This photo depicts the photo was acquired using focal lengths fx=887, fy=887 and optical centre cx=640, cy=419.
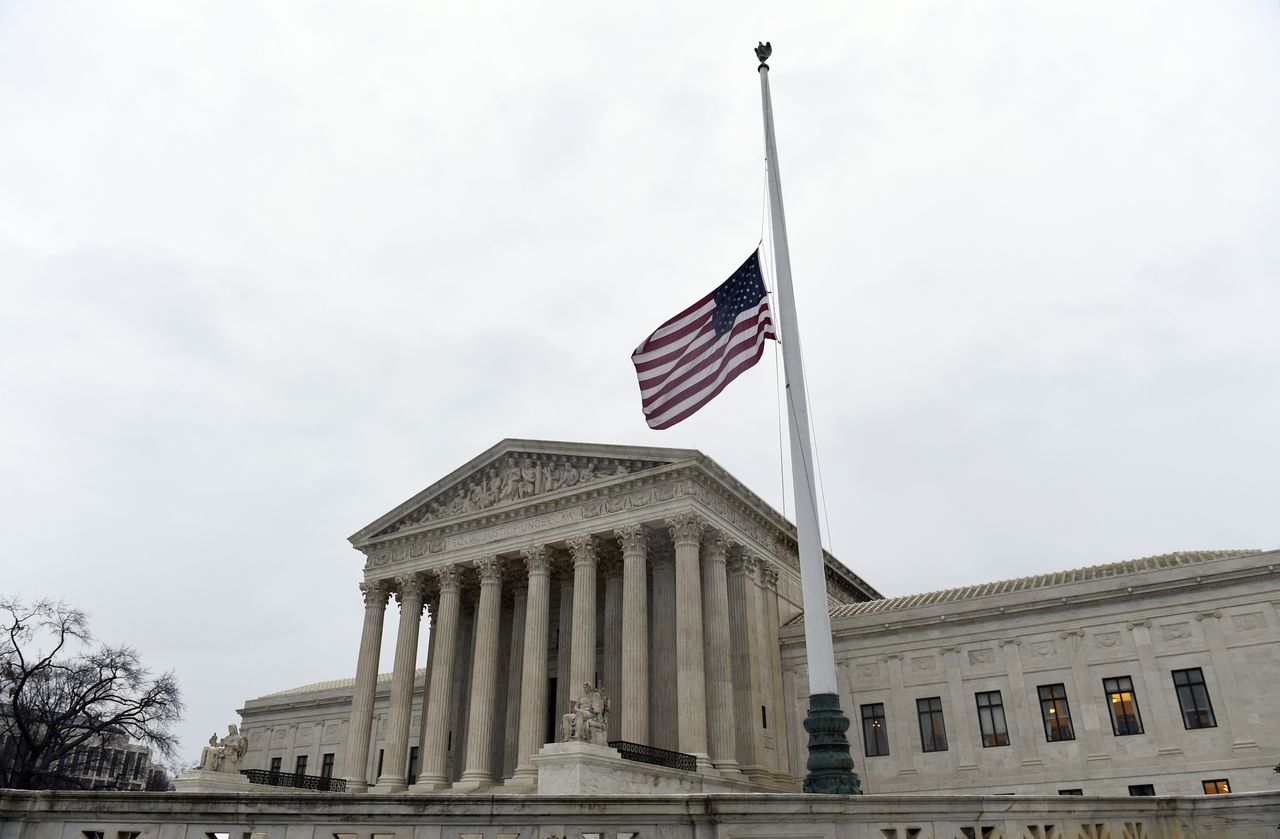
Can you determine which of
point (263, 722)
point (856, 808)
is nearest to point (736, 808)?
point (856, 808)

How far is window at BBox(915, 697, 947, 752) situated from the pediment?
1511 centimetres

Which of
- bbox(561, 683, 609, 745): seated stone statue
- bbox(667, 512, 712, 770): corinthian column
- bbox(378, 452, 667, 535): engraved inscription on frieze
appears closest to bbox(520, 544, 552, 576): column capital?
bbox(378, 452, 667, 535): engraved inscription on frieze

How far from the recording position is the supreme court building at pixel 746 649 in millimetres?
34281

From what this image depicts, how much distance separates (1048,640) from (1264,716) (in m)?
7.68

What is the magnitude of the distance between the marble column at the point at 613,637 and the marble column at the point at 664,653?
65.2 inches

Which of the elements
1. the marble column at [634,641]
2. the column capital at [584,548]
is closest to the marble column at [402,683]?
the column capital at [584,548]

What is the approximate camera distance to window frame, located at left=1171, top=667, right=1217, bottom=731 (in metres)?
33.4

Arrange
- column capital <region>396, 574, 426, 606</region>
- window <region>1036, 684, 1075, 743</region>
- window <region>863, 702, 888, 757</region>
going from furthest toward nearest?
1. column capital <region>396, 574, 426, 606</region>
2. window <region>863, 702, 888, 757</region>
3. window <region>1036, 684, 1075, 743</region>

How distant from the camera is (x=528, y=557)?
43.7 meters

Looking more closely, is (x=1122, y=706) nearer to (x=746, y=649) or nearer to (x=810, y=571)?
(x=746, y=649)

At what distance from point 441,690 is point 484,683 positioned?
11.1 feet

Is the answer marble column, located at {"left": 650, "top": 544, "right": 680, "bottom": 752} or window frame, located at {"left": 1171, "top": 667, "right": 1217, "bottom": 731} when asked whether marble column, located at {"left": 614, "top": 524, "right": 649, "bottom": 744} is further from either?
window frame, located at {"left": 1171, "top": 667, "right": 1217, "bottom": 731}

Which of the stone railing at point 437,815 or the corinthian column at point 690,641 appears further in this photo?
the corinthian column at point 690,641

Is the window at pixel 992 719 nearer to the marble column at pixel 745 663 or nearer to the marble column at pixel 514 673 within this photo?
the marble column at pixel 745 663
